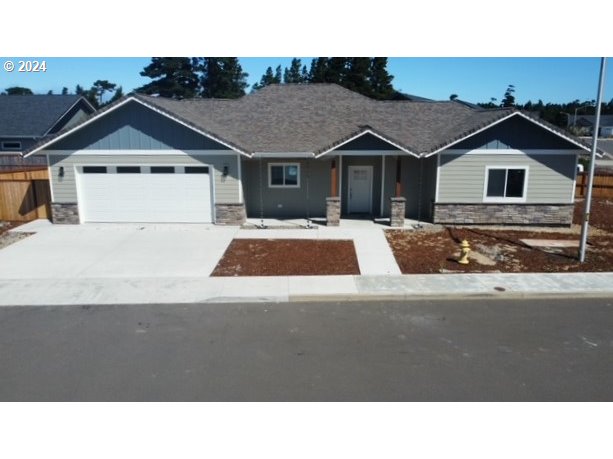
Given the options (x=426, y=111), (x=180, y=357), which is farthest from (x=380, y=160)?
(x=180, y=357)

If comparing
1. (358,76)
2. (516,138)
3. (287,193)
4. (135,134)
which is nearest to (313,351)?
(287,193)

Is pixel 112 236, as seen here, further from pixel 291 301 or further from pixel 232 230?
pixel 291 301

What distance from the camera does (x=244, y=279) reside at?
10.6 metres

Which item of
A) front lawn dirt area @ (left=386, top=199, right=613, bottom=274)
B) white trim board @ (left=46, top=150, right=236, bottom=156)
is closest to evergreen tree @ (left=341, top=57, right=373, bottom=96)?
front lawn dirt area @ (left=386, top=199, right=613, bottom=274)

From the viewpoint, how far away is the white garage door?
52.8ft

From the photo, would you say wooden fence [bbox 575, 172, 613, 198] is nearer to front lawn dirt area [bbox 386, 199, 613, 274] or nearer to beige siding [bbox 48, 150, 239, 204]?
front lawn dirt area [bbox 386, 199, 613, 274]

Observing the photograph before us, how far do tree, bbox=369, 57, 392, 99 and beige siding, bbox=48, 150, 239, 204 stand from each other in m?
35.8

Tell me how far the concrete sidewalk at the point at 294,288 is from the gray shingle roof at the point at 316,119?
21.5ft

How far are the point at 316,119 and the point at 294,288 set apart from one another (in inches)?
424

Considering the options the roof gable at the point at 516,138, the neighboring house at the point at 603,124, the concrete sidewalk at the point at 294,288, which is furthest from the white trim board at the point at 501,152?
the neighboring house at the point at 603,124

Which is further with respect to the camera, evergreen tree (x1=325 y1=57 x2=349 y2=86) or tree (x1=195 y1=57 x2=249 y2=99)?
tree (x1=195 y1=57 x2=249 y2=99)

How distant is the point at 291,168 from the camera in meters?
17.6

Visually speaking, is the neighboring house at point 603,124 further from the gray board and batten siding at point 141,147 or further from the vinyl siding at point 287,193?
the gray board and batten siding at point 141,147

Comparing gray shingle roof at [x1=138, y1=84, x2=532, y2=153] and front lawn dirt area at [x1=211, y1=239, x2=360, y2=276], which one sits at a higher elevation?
gray shingle roof at [x1=138, y1=84, x2=532, y2=153]
